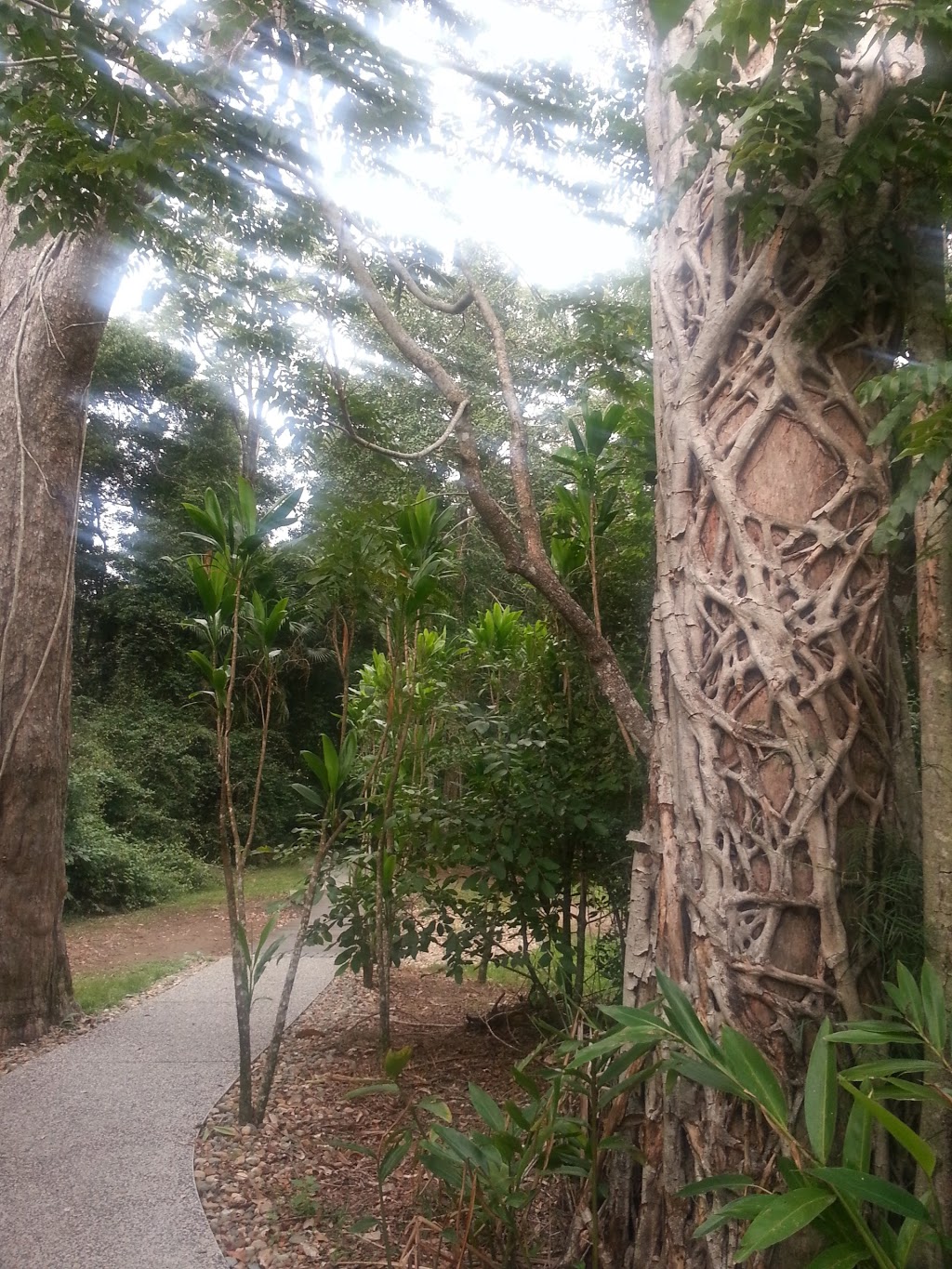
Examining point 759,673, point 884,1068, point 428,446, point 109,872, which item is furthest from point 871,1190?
point 109,872

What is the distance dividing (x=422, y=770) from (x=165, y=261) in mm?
4763

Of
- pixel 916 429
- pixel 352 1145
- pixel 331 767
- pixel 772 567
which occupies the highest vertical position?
pixel 916 429

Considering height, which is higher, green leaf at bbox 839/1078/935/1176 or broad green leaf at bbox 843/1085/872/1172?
green leaf at bbox 839/1078/935/1176

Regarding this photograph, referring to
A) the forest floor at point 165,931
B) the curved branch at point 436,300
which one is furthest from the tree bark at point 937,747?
the forest floor at point 165,931

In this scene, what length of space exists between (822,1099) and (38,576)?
4.64 meters

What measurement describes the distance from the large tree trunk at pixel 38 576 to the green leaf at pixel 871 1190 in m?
4.42

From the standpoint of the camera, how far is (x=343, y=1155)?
3.47 m

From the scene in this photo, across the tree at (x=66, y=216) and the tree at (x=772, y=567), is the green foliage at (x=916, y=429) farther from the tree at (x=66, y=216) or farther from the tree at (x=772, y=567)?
the tree at (x=66, y=216)

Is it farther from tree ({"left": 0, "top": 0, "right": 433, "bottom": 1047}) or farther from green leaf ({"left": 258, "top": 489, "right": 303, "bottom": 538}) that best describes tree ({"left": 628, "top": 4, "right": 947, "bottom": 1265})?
tree ({"left": 0, "top": 0, "right": 433, "bottom": 1047})

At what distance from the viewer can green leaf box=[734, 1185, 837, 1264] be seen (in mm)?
1386

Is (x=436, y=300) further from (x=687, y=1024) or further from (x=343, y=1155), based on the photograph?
(x=343, y=1155)

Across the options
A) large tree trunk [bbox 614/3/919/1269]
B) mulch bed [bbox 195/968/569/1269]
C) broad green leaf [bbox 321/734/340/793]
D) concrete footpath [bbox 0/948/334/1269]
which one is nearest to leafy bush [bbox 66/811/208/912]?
concrete footpath [bbox 0/948/334/1269]

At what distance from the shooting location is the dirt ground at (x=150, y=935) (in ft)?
25.9

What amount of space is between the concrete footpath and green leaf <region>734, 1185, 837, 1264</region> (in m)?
1.83
